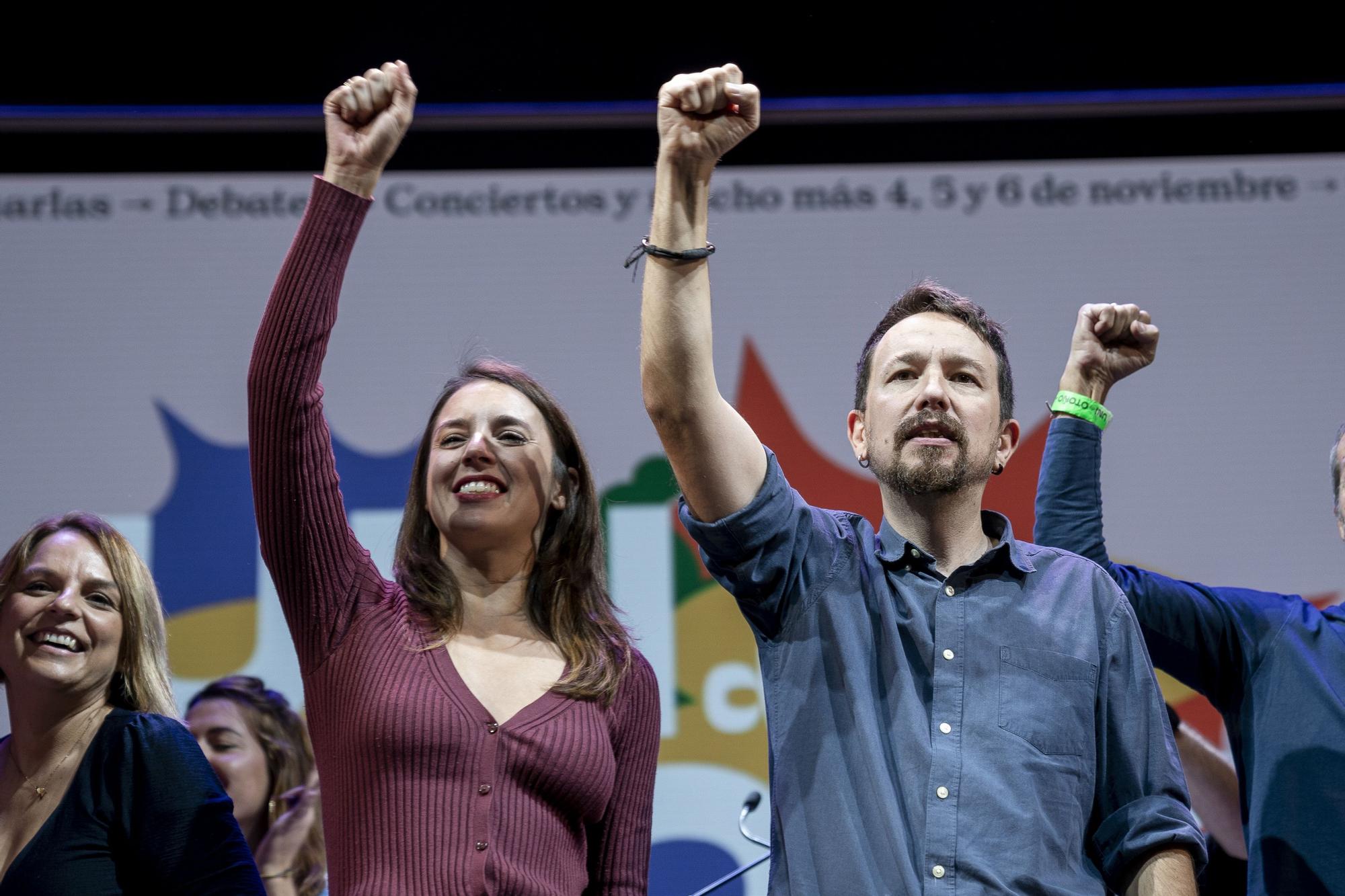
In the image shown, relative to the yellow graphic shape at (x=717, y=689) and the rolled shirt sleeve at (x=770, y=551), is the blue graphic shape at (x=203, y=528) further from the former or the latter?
the rolled shirt sleeve at (x=770, y=551)

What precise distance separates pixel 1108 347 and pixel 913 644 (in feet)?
2.94

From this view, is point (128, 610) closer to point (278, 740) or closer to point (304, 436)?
point (304, 436)

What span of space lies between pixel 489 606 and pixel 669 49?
222 centimetres

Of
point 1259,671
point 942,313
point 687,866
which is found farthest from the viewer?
point 687,866

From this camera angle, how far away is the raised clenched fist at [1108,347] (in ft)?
7.55

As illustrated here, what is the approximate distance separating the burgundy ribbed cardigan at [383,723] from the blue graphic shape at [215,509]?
62.8 inches

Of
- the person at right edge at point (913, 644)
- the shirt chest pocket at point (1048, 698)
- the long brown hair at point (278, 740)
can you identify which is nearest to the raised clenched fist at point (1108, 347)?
the person at right edge at point (913, 644)

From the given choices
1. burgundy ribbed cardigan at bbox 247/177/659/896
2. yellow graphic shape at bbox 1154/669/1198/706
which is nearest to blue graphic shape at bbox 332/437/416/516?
burgundy ribbed cardigan at bbox 247/177/659/896

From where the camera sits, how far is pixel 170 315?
3.45 metres

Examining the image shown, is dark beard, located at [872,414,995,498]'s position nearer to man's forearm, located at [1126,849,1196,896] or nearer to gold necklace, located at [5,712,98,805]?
man's forearm, located at [1126,849,1196,896]

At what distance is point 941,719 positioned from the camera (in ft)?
5.35

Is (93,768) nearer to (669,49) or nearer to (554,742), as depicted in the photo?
(554,742)

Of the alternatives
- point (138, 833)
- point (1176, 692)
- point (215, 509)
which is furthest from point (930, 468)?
point (215, 509)

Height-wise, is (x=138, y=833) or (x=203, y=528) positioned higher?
(x=203, y=528)
